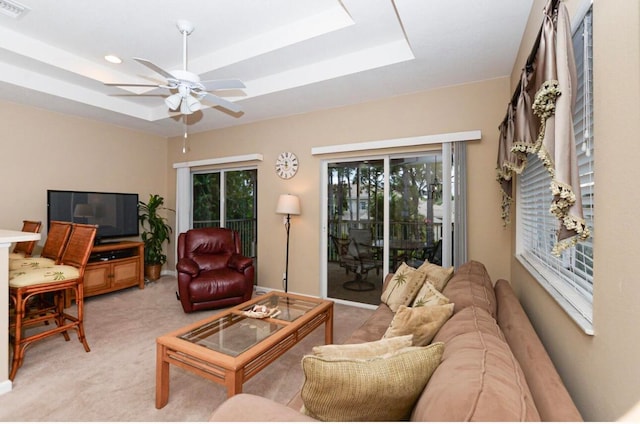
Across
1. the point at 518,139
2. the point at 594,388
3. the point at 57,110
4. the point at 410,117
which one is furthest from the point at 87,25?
the point at 594,388

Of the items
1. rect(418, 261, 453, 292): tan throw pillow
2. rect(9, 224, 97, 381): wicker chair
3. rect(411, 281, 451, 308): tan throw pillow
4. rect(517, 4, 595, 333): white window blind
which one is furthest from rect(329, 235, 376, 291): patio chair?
rect(9, 224, 97, 381): wicker chair

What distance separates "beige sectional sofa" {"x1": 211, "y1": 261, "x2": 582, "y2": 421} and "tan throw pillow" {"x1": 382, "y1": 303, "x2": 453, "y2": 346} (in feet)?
0.13

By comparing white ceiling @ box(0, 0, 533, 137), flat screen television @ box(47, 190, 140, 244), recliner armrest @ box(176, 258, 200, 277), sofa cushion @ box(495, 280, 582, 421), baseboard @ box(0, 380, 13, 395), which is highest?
white ceiling @ box(0, 0, 533, 137)

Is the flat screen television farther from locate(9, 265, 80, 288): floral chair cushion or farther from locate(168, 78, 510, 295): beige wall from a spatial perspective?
locate(9, 265, 80, 288): floral chair cushion

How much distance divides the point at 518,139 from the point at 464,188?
1.52 m

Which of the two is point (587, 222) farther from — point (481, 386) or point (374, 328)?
point (374, 328)

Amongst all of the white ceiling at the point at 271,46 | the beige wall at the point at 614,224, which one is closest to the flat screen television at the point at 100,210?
the white ceiling at the point at 271,46

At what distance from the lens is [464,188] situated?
3.07 meters

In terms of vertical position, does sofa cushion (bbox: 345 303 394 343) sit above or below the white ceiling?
below

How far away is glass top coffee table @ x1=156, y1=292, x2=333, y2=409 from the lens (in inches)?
64.7

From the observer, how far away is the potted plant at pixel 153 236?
4.95 metres

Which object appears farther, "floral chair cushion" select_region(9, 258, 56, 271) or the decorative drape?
"floral chair cushion" select_region(9, 258, 56, 271)

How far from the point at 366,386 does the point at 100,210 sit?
4.85 meters

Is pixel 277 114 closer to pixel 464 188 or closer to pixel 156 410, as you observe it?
pixel 464 188
